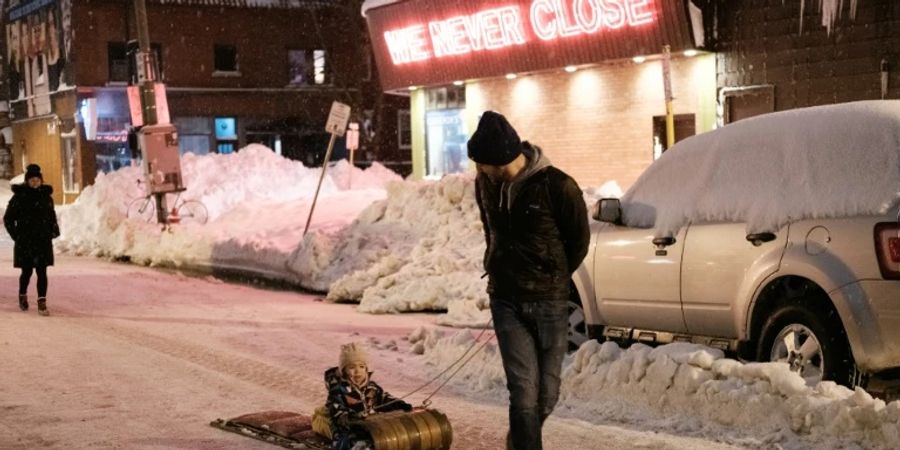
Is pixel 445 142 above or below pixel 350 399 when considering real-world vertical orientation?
above

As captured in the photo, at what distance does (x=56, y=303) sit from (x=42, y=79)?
33.7 metres

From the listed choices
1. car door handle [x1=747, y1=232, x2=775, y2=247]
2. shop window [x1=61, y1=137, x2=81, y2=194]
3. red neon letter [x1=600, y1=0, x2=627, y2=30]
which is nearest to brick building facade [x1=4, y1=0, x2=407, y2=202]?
shop window [x1=61, y1=137, x2=81, y2=194]

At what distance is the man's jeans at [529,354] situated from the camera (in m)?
5.29

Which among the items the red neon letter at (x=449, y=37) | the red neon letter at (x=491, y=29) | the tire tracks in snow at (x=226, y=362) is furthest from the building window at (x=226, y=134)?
the tire tracks in snow at (x=226, y=362)

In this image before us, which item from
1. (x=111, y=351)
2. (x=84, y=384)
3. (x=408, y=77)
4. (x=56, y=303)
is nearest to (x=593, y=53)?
(x=408, y=77)

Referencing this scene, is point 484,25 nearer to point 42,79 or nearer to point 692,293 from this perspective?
point 692,293

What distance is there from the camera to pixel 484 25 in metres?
24.1

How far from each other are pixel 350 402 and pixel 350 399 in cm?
2

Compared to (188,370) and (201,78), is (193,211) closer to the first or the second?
(188,370)

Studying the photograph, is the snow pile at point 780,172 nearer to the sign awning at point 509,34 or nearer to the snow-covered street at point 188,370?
the snow-covered street at point 188,370

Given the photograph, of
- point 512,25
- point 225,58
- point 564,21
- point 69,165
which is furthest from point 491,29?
point 69,165

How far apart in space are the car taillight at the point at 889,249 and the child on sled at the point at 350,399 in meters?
3.00

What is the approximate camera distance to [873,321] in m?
6.76

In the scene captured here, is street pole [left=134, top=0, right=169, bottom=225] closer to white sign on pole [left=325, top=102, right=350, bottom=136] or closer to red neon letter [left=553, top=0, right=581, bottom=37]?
white sign on pole [left=325, top=102, right=350, bottom=136]
